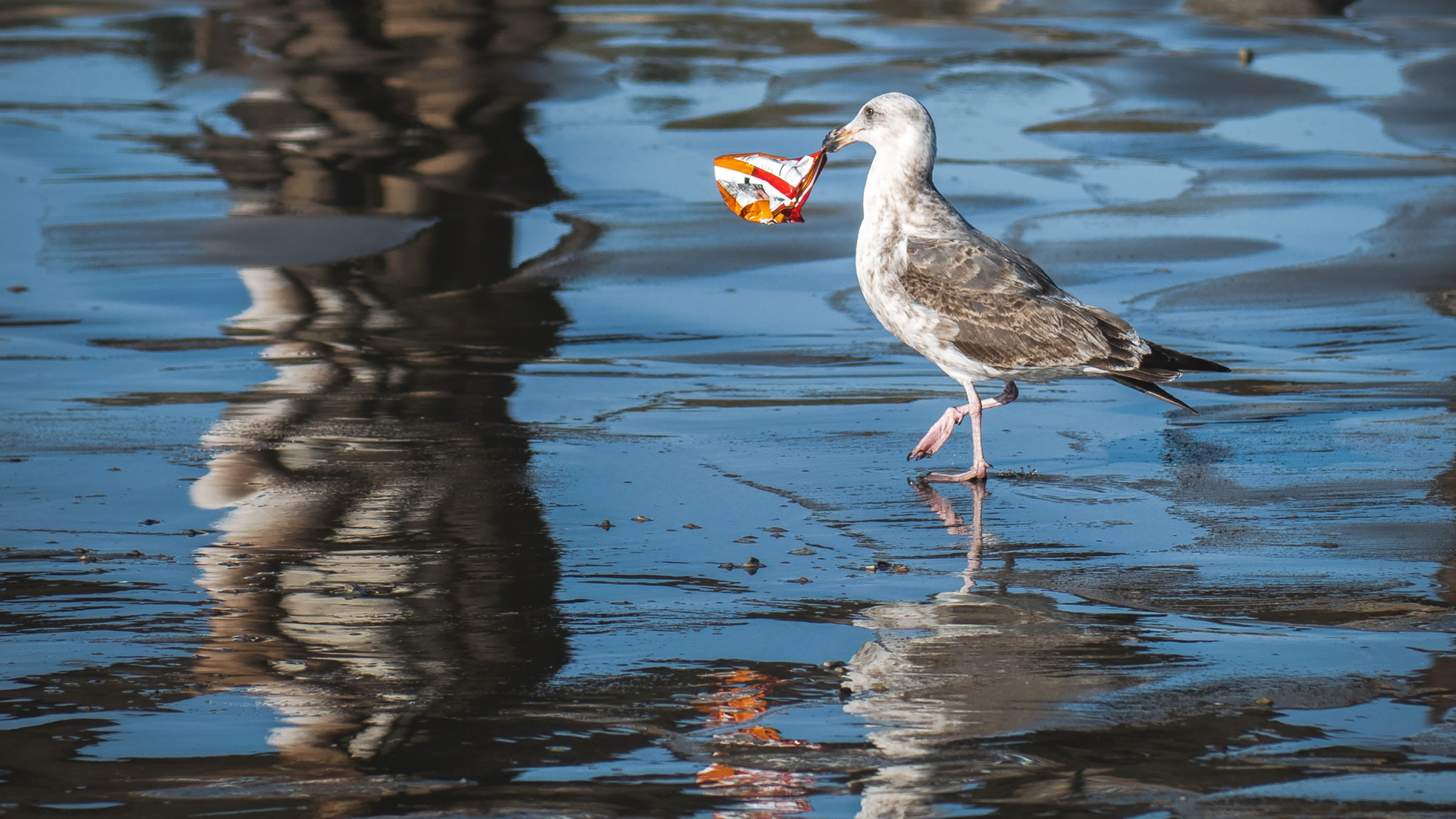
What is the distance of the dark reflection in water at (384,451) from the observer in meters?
4.43

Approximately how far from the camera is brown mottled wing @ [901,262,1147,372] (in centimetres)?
646

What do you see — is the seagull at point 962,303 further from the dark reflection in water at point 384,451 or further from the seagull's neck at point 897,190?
the dark reflection in water at point 384,451

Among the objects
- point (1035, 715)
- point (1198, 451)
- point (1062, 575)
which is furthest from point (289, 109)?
point (1035, 715)

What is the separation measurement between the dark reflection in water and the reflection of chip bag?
137 centimetres

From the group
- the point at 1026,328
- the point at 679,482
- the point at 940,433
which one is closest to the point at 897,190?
the point at 1026,328

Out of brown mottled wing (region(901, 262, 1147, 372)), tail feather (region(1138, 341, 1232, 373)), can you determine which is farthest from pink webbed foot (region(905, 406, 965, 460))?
tail feather (region(1138, 341, 1232, 373))

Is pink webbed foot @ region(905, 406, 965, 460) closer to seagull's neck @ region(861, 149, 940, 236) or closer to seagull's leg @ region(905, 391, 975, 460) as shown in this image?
seagull's leg @ region(905, 391, 975, 460)

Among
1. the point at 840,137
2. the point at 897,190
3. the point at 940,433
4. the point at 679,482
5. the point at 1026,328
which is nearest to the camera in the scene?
the point at 679,482

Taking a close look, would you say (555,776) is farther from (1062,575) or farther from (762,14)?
(762,14)

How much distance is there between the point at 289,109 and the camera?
14812mm

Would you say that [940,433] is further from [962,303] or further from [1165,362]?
[1165,362]

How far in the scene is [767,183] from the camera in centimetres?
708

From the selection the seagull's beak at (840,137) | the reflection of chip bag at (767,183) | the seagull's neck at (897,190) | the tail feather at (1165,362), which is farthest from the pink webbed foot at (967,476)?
the seagull's beak at (840,137)

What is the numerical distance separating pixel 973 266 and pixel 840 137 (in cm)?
95
